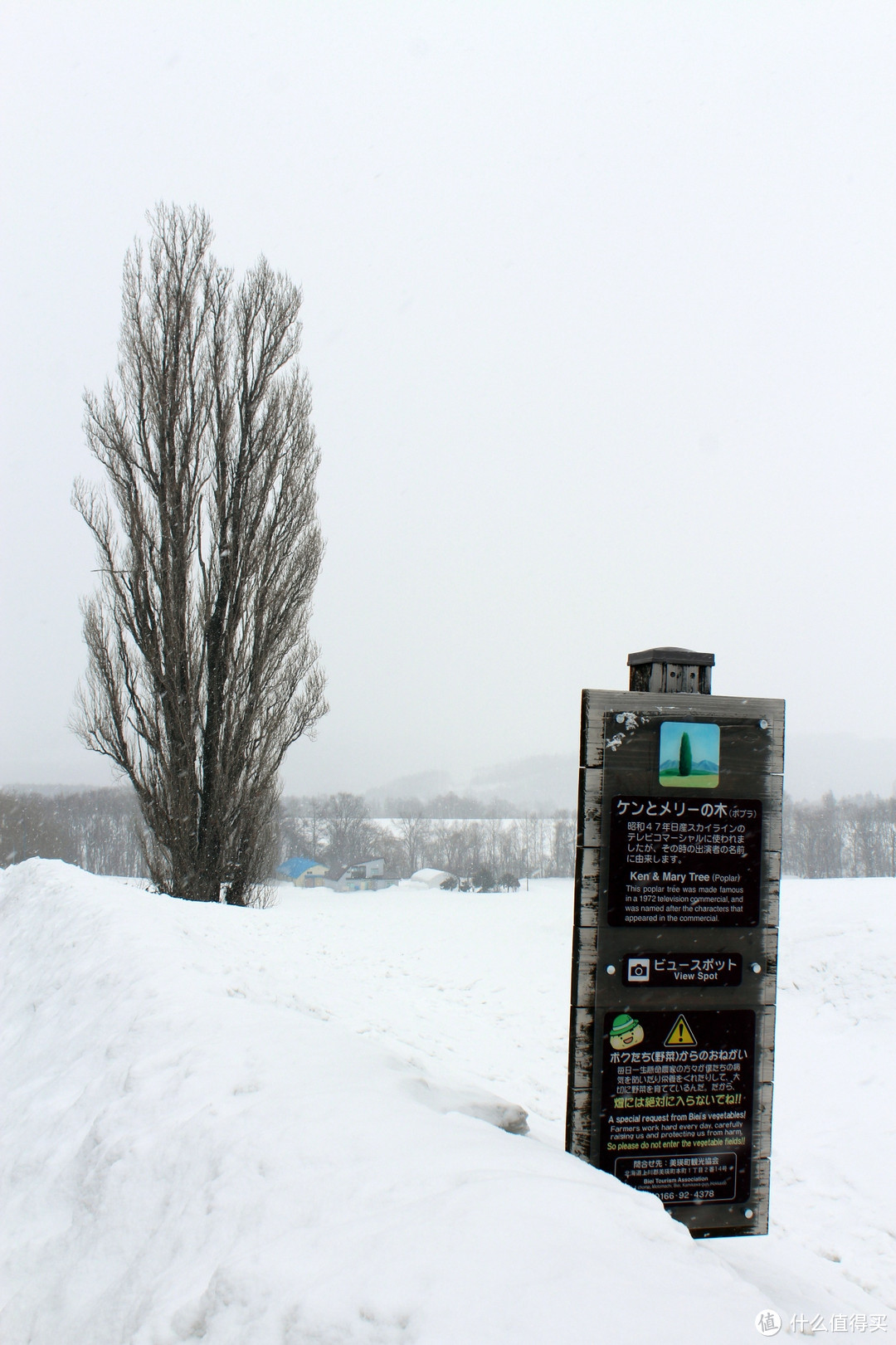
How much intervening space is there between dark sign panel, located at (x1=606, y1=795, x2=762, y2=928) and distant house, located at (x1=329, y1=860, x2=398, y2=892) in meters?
45.9

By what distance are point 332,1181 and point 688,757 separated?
2001 millimetres

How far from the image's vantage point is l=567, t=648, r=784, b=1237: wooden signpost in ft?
10.2

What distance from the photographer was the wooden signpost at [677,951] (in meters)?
3.12

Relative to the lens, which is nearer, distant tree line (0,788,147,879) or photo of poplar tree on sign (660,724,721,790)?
photo of poplar tree on sign (660,724,721,790)

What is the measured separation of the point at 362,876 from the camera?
5331 centimetres

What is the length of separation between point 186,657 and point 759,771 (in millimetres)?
11159

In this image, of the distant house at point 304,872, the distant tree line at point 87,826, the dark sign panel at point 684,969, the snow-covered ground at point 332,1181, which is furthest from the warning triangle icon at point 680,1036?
the distant tree line at point 87,826

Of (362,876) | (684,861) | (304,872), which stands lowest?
(362,876)

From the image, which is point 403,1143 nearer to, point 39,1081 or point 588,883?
point 588,883

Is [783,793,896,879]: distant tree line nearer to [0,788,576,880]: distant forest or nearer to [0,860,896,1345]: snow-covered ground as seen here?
[0,788,576,880]: distant forest

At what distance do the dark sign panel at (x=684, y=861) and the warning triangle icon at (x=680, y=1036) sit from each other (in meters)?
0.39

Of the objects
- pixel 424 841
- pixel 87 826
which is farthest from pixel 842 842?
pixel 87 826

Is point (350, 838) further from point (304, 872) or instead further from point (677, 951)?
point (677, 951)

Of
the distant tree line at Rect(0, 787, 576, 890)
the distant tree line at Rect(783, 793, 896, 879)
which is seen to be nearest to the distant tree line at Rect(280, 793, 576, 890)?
the distant tree line at Rect(0, 787, 576, 890)
